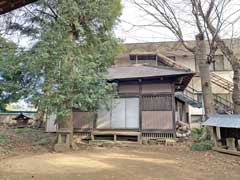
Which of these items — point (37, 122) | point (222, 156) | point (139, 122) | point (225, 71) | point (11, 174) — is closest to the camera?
point (11, 174)

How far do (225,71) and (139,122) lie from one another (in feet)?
40.2

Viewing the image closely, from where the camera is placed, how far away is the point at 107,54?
34.8 ft

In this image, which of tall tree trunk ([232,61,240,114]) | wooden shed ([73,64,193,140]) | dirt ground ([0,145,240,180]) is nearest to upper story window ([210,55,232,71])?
wooden shed ([73,64,193,140])

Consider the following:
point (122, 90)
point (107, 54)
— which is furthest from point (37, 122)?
point (107, 54)

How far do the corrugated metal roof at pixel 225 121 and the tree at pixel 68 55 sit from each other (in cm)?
406

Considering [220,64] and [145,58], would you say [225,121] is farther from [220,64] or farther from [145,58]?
[220,64]

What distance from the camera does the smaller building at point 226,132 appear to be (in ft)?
26.2

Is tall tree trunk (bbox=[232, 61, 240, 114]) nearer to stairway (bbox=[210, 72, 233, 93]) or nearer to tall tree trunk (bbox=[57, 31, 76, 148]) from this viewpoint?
tall tree trunk (bbox=[57, 31, 76, 148])

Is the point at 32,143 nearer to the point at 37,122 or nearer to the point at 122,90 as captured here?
the point at 122,90

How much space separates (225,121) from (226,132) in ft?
1.81

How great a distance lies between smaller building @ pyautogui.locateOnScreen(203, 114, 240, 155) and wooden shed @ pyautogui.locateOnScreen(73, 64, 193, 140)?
2.27 meters

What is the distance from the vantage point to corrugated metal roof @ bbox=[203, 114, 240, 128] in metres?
7.89

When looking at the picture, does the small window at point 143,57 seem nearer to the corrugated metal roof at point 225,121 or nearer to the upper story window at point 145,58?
the upper story window at point 145,58

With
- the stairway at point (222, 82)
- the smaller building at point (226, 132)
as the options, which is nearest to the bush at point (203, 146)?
the smaller building at point (226, 132)
